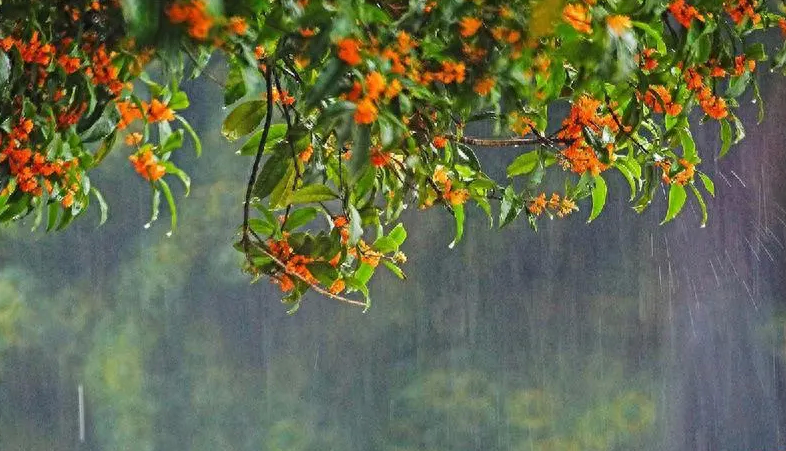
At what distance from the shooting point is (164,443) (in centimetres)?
464

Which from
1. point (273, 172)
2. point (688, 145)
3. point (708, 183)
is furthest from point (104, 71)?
point (708, 183)

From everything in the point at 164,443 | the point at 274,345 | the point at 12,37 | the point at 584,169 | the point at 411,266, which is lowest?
the point at 164,443

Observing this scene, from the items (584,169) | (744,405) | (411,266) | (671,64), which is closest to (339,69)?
(671,64)

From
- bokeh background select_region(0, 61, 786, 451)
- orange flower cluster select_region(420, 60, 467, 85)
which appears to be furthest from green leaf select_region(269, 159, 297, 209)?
bokeh background select_region(0, 61, 786, 451)

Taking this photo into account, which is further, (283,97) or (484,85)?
(283,97)

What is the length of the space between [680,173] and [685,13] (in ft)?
1.04

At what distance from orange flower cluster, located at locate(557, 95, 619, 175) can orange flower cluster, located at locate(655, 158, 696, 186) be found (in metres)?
0.07

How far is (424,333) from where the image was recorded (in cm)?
476

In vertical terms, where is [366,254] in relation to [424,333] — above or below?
above

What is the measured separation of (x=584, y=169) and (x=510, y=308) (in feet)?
12.3

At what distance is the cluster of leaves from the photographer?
756mm

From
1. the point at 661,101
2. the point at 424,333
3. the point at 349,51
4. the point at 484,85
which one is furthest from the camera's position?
the point at 424,333

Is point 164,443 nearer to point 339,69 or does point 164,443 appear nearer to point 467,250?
point 467,250

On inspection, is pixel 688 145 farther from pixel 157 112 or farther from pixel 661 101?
pixel 157 112
